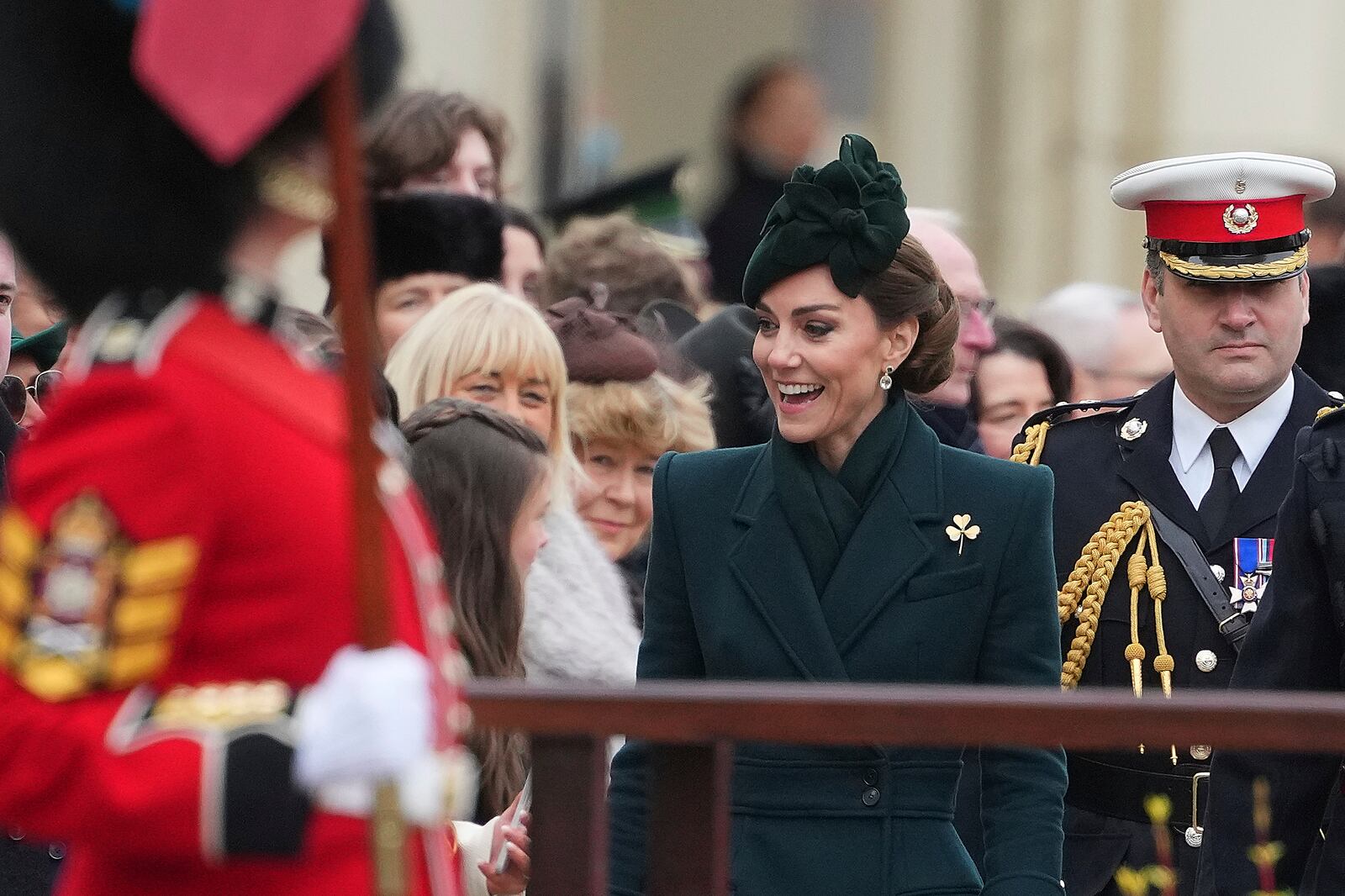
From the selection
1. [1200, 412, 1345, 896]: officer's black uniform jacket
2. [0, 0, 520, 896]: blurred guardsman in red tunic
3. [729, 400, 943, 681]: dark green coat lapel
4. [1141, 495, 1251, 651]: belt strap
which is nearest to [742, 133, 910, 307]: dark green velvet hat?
[729, 400, 943, 681]: dark green coat lapel

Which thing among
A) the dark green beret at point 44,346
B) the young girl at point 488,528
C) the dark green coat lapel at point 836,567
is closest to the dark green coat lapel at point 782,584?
the dark green coat lapel at point 836,567

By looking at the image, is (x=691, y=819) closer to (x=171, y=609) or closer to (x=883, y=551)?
(x=883, y=551)

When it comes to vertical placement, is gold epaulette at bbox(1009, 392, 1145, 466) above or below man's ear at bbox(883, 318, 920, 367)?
below

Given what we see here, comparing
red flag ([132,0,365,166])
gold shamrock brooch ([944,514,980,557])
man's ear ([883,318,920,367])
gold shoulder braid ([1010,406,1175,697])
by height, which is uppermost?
red flag ([132,0,365,166])

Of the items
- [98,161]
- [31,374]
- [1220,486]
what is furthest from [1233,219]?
[98,161]

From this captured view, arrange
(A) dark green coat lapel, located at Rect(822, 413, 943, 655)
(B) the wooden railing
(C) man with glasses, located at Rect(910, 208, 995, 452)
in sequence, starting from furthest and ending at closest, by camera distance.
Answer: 1. (C) man with glasses, located at Rect(910, 208, 995, 452)
2. (A) dark green coat lapel, located at Rect(822, 413, 943, 655)
3. (B) the wooden railing

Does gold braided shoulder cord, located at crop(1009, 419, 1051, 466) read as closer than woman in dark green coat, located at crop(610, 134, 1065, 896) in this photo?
No

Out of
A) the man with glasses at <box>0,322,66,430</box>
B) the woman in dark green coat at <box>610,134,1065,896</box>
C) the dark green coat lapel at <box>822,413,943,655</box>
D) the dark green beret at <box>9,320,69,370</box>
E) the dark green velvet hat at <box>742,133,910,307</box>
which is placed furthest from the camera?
the dark green beret at <box>9,320,69,370</box>

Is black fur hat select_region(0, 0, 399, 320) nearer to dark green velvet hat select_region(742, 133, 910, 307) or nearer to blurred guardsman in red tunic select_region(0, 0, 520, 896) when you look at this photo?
blurred guardsman in red tunic select_region(0, 0, 520, 896)

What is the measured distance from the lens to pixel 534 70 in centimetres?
1341

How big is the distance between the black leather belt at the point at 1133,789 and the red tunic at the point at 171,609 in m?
2.26

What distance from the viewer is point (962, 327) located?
526cm

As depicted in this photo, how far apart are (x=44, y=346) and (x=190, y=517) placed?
3269mm

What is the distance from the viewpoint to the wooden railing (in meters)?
3.02
